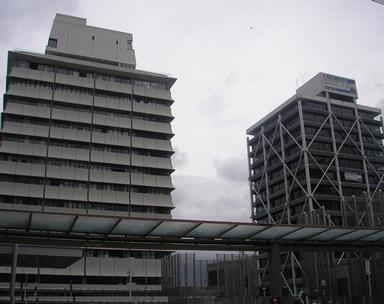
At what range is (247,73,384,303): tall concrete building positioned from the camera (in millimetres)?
113562

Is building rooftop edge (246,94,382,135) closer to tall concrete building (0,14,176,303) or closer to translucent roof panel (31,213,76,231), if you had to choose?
tall concrete building (0,14,176,303)

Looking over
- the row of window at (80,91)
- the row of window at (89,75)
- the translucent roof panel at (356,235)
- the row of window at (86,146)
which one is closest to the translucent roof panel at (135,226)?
the translucent roof panel at (356,235)

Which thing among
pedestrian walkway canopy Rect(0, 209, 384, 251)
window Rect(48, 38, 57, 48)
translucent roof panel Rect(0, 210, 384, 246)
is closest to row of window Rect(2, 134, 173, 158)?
window Rect(48, 38, 57, 48)

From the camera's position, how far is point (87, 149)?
3735 inches

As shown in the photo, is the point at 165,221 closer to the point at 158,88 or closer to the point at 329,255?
the point at 329,255

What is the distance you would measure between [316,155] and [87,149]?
5109 centimetres

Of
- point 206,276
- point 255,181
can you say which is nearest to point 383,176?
point 255,181

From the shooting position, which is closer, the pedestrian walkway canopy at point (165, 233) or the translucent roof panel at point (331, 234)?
the pedestrian walkway canopy at point (165, 233)

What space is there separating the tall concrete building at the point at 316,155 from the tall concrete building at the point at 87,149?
32197 millimetres

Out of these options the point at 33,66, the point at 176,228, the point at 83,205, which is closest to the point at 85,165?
the point at 83,205

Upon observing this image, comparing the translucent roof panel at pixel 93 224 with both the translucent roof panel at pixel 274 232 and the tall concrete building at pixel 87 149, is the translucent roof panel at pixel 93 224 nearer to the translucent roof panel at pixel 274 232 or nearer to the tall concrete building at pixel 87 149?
the translucent roof panel at pixel 274 232

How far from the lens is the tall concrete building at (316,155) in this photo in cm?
11356

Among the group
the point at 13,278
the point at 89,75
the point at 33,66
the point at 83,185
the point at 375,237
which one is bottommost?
the point at 13,278

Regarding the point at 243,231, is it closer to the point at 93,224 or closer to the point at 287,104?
the point at 93,224
